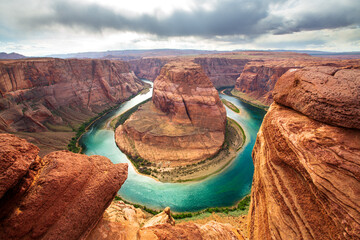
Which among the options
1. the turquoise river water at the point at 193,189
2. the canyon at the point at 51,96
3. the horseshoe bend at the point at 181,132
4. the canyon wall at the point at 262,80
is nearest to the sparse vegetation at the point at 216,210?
the turquoise river water at the point at 193,189

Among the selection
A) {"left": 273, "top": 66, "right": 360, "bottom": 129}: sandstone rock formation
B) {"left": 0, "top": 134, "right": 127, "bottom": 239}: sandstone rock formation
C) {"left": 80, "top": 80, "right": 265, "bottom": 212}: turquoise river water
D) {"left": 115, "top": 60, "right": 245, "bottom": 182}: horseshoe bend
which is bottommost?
{"left": 80, "top": 80, "right": 265, "bottom": 212}: turquoise river water

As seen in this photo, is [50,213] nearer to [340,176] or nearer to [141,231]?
[141,231]

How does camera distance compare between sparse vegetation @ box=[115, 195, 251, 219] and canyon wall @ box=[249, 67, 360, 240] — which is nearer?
canyon wall @ box=[249, 67, 360, 240]

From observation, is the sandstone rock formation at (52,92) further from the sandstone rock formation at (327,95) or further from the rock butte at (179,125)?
the sandstone rock formation at (327,95)

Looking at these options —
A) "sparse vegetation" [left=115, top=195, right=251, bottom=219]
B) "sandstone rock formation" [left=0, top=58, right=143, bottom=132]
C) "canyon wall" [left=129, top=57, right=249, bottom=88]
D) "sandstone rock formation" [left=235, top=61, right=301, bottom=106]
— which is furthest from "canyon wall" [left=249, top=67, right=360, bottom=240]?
"canyon wall" [left=129, top=57, right=249, bottom=88]

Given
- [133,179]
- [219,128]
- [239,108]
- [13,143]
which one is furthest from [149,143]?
[239,108]

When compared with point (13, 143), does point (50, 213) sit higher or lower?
lower

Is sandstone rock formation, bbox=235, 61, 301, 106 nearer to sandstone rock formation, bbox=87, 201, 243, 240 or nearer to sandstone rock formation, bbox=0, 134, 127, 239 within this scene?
sandstone rock formation, bbox=87, 201, 243, 240
